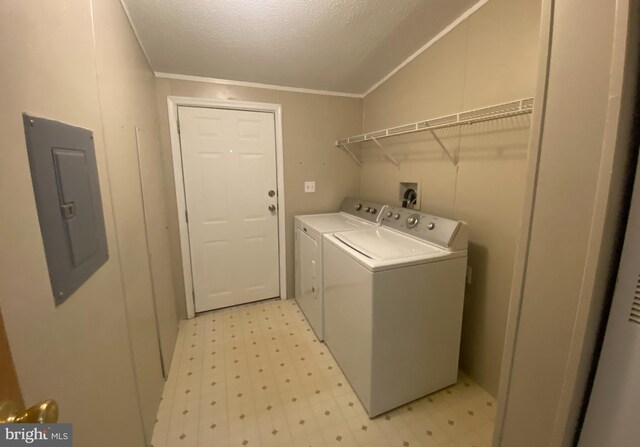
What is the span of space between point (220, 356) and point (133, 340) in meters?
0.96

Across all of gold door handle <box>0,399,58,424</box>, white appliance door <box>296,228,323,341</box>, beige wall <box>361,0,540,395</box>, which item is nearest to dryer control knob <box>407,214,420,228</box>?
beige wall <box>361,0,540,395</box>

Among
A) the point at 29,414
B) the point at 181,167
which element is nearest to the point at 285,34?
the point at 181,167

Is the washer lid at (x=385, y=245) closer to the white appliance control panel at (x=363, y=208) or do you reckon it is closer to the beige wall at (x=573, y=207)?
the white appliance control panel at (x=363, y=208)

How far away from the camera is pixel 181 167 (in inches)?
92.1

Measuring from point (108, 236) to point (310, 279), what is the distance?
1533 millimetres

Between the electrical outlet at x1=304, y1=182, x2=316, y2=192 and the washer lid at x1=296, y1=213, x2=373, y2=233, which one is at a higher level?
the electrical outlet at x1=304, y1=182, x2=316, y2=192

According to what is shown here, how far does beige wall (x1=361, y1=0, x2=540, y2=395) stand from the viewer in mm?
1362

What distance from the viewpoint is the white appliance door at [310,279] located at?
7.00 feet

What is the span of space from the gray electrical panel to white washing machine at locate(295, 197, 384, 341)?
1.38 metres

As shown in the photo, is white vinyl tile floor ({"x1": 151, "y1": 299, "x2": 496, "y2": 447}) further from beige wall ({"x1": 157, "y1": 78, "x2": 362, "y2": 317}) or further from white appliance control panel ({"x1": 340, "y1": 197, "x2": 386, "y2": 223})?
white appliance control panel ({"x1": 340, "y1": 197, "x2": 386, "y2": 223})

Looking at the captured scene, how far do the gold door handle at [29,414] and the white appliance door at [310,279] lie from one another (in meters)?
1.69

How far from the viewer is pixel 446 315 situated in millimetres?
1563

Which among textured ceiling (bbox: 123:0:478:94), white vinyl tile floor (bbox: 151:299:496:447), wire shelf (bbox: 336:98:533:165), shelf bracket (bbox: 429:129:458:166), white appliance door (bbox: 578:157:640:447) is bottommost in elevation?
white vinyl tile floor (bbox: 151:299:496:447)

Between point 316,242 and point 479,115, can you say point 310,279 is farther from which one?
point 479,115
